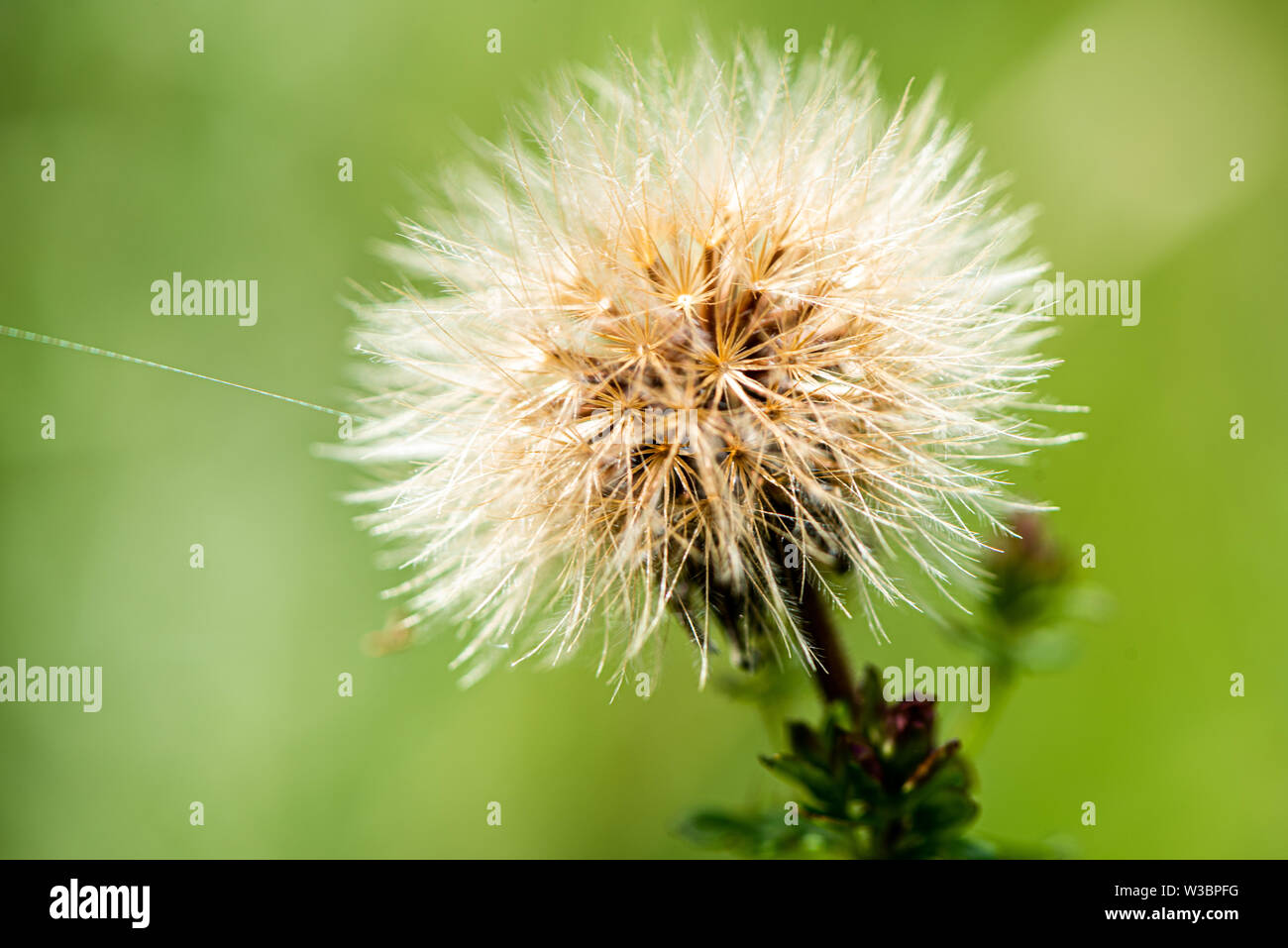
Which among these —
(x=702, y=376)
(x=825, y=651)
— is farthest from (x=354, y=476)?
(x=825, y=651)

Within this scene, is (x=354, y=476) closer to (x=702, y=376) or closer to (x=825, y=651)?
(x=702, y=376)

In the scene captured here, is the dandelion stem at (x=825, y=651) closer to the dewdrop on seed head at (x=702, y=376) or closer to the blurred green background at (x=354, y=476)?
the dewdrop on seed head at (x=702, y=376)

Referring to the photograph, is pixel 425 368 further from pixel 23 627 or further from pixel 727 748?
pixel 23 627

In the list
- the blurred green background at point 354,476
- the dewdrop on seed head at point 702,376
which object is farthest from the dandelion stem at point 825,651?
the blurred green background at point 354,476

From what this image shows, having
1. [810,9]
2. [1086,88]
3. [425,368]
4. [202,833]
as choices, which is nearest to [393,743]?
[202,833]

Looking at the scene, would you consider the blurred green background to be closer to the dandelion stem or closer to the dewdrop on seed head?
the dandelion stem
